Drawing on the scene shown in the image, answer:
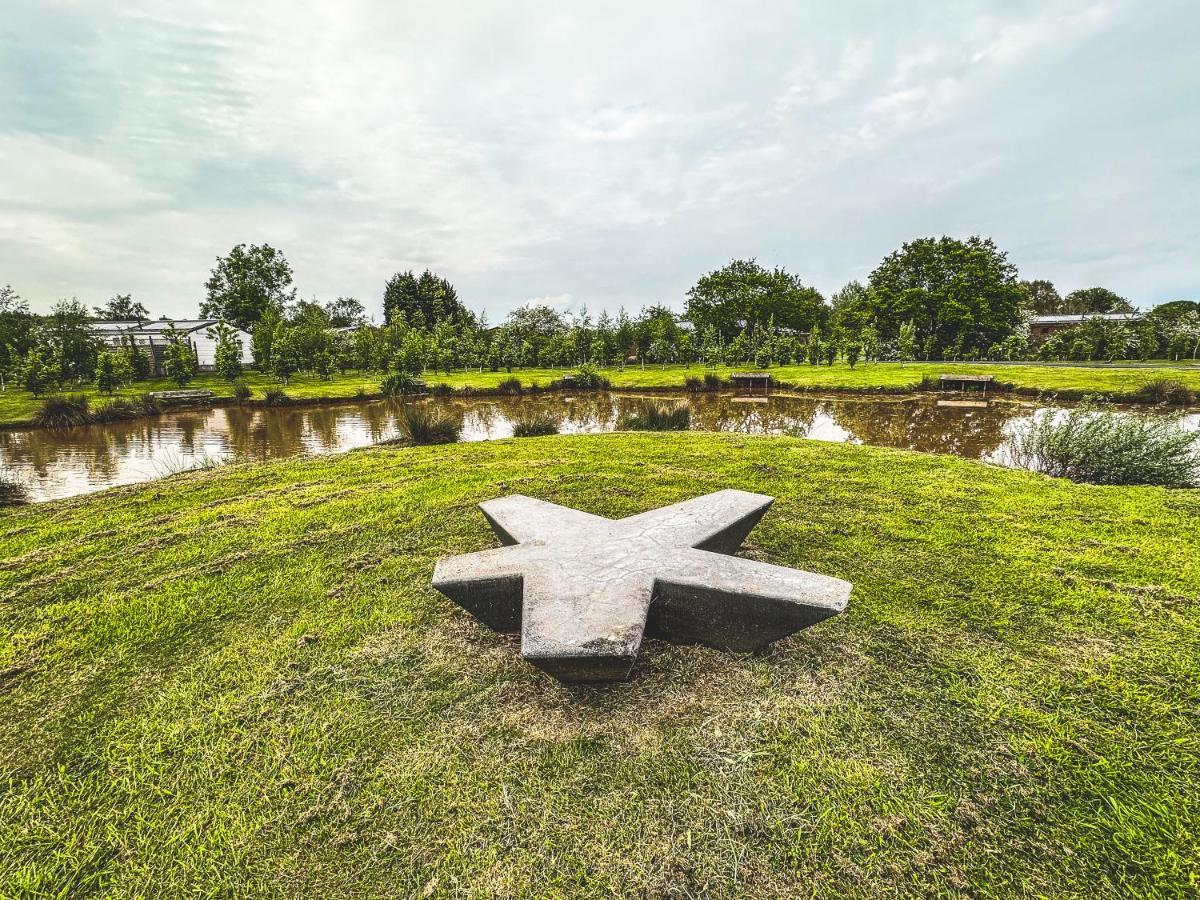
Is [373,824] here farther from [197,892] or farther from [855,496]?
[855,496]

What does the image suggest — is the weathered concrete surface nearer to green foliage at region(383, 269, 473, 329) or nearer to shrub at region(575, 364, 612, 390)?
shrub at region(575, 364, 612, 390)

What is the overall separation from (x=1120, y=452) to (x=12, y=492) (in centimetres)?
1569

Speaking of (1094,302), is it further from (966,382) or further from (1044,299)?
(966,382)

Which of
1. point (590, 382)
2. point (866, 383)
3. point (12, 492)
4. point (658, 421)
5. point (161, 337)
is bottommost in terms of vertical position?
point (12, 492)

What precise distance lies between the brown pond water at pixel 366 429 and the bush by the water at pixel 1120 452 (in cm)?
168

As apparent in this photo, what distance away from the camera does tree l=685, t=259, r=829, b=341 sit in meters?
49.3

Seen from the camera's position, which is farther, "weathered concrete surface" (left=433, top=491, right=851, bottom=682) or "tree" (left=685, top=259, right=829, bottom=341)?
"tree" (left=685, top=259, right=829, bottom=341)

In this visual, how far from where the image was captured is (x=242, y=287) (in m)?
47.1

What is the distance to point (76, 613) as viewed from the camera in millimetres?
3305

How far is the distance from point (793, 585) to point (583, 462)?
16.0 ft

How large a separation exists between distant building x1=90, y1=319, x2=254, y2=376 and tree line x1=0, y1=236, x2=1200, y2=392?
1.79 meters

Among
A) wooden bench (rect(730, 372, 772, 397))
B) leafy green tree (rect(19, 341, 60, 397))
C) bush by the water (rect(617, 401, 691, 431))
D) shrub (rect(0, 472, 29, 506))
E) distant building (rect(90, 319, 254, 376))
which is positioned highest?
distant building (rect(90, 319, 254, 376))

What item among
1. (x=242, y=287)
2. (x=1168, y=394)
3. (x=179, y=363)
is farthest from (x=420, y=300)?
(x=1168, y=394)

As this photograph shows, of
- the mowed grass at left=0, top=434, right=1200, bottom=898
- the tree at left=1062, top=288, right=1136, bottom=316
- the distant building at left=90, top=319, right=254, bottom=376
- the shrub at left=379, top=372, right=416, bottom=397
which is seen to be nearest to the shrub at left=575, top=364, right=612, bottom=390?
the shrub at left=379, top=372, right=416, bottom=397
